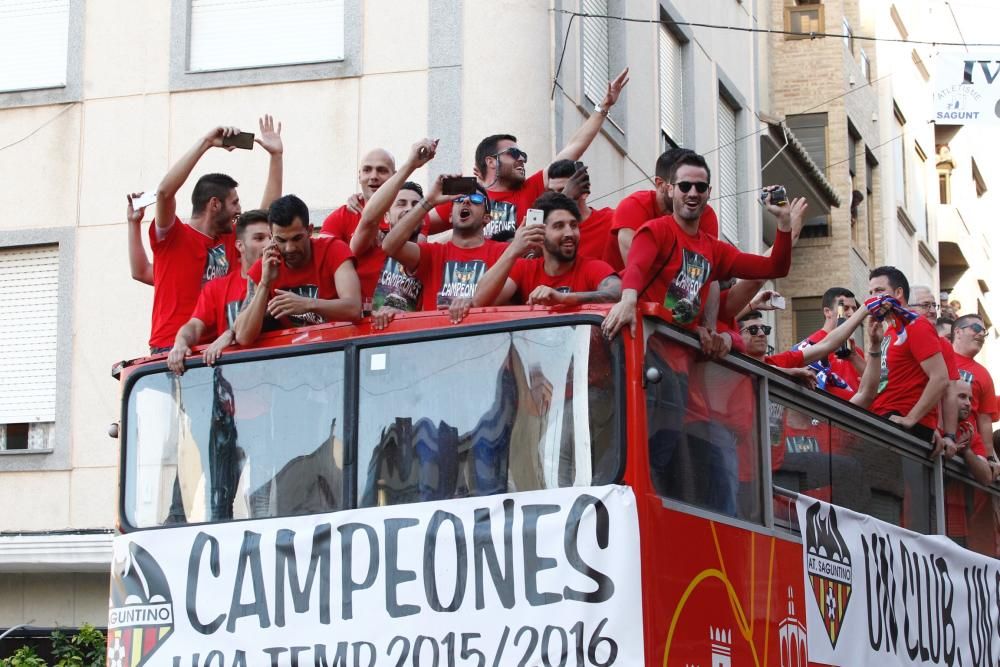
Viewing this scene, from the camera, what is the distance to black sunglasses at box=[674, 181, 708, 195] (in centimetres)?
763

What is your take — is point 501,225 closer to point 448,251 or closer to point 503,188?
point 503,188

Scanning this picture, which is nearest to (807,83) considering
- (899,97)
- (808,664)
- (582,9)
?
(899,97)

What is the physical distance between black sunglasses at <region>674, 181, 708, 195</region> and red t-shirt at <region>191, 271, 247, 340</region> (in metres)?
2.13

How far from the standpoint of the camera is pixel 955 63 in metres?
17.7

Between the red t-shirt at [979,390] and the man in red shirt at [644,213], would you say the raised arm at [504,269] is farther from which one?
the red t-shirt at [979,390]

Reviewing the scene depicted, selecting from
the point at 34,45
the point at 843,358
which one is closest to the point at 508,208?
the point at 843,358

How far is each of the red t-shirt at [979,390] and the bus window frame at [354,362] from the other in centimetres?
492

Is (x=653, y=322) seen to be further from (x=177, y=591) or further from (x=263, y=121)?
(x=263, y=121)

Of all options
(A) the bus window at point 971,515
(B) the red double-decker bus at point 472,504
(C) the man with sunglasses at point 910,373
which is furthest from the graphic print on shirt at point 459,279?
(A) the bus window at point 971,515

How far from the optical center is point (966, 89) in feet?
57.7

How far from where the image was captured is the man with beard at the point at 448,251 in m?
7.80

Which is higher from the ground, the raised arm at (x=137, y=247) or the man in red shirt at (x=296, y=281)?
the raised arm at (x=137, y=247)

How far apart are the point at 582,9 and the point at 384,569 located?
843 cm

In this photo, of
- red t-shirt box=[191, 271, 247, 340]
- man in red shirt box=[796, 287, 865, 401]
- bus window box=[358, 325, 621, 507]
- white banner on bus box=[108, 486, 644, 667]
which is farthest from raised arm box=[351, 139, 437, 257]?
man in red shirt box=[796, 287, 865, 401]
